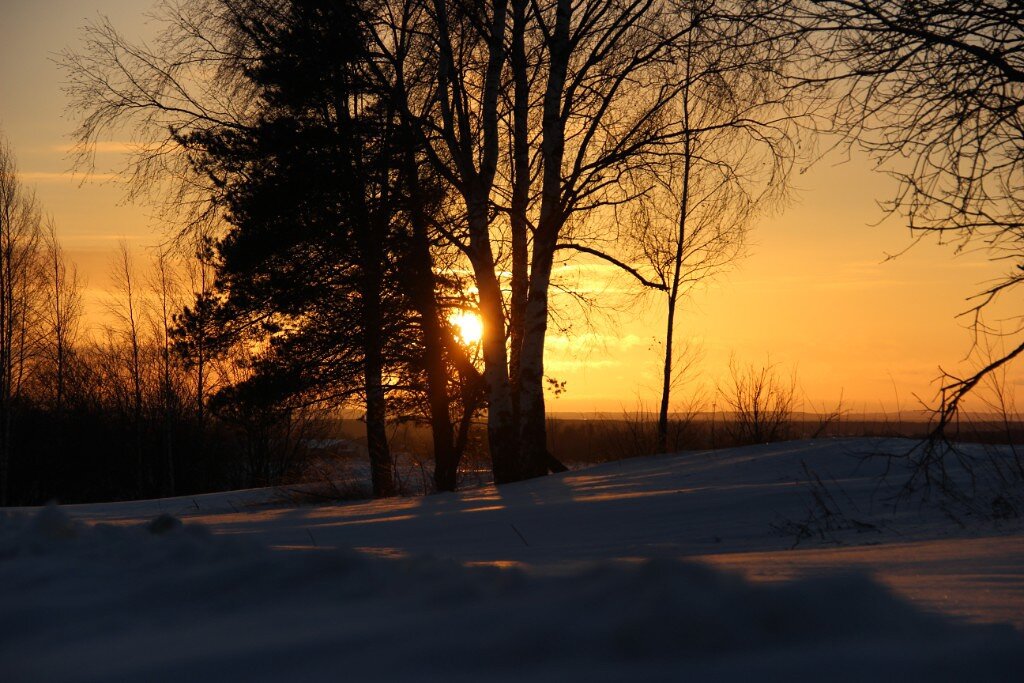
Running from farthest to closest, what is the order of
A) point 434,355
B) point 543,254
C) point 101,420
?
1. point 101,420
2. point 434,355
3. point 543,254

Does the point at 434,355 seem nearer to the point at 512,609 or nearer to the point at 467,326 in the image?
the point at 467,326

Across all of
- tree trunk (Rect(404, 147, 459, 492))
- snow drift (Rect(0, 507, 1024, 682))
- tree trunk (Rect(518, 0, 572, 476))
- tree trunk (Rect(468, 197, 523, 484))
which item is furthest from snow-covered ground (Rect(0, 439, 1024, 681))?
tree trunk (Rect(404, 147, 459, 492))

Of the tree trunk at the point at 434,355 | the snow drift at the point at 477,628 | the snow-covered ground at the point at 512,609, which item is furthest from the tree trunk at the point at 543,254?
the snow drift at the point at 477,628

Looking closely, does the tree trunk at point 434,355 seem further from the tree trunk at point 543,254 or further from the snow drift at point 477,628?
the snow drift at point 477,628

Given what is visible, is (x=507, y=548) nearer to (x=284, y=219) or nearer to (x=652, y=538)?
(x=652, y=538)

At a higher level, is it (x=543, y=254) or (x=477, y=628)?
(x=543, y=254)

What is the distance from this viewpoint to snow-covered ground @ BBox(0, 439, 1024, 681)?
157 centimetres

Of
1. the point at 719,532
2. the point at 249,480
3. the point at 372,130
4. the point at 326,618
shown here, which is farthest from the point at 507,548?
the point at 249,480

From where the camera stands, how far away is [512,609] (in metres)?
1.90

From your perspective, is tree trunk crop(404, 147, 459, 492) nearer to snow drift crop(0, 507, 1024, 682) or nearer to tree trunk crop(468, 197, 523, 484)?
tree trunk crop(468, 197, 523, 484)

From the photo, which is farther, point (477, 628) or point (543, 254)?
point (543, 254)

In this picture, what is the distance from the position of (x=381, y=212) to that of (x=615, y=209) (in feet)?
10.2

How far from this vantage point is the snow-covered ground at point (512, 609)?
61.6 inches

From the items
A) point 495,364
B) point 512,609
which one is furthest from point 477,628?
point 495,364
